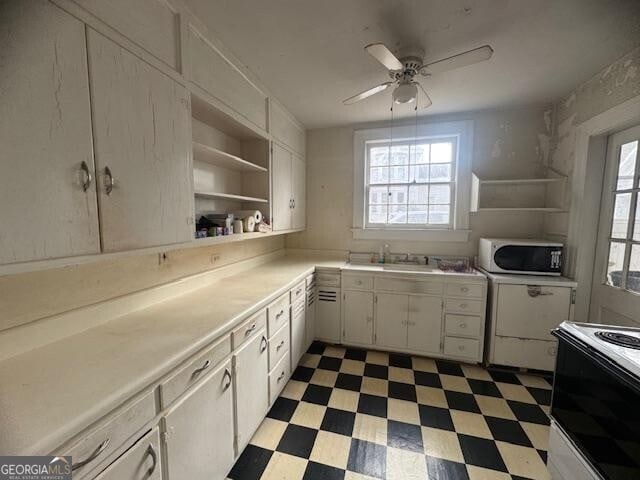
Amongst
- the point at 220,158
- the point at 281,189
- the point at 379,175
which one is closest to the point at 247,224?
the point at 220,158

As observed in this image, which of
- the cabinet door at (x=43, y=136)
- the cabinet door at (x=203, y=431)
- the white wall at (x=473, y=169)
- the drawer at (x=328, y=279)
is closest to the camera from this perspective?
the cabinet door at (x=43, y=136)

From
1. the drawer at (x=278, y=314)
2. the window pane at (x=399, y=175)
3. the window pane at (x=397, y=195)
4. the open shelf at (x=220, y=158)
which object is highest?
the window pane at (x=399, y=175)

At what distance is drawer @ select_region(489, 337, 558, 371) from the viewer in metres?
2.26

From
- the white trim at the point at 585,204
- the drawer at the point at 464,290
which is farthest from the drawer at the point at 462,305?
the white trim at the point at 585,204

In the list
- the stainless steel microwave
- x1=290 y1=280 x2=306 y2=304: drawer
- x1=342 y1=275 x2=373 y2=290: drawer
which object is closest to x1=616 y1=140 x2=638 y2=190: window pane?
the stainless steel microwave

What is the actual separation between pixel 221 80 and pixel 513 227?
2972mm

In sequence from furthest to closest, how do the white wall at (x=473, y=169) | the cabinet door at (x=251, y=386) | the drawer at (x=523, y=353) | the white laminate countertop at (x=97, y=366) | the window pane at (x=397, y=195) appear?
the window pane at (x=397, y=195) < the white wall at (x=473, y=169) < the drawer at (x=523, y=353) < the cabinet door at (x=251, y=386) < the white laminate countertop at (x=97, y=366)

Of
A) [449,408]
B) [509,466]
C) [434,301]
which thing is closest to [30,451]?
[509,466]

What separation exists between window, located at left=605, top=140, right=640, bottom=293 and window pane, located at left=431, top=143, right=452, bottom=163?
1.28 m

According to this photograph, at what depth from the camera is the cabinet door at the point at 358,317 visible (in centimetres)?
270

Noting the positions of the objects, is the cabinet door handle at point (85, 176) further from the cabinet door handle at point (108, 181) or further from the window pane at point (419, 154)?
the window pane at point (419, 154)

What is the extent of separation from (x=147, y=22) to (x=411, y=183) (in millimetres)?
2623

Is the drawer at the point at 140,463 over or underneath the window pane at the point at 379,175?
underneath

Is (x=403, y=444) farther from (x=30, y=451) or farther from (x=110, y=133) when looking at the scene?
(x=110, y=133)
